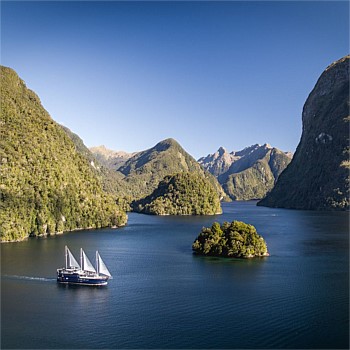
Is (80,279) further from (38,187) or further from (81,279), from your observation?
(38,187)

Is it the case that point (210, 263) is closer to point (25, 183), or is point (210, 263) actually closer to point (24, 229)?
point (24, 229)

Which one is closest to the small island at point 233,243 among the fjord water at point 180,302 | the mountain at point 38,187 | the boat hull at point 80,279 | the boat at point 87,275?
the fjord water at point 180,302

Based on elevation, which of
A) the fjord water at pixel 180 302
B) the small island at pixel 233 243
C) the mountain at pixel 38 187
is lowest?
the fjord water at pixel 180 302

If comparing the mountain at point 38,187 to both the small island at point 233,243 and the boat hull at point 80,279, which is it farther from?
the small island at point 233,243

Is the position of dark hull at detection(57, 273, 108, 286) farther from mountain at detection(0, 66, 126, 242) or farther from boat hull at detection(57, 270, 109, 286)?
mountain at detection(0, 66, 126, 242)

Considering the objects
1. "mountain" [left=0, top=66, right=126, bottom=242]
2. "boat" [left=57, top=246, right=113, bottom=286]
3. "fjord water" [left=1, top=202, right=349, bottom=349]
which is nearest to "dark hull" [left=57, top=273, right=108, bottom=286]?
"boat" [left=57, top=246, right=113, bottom=286]
